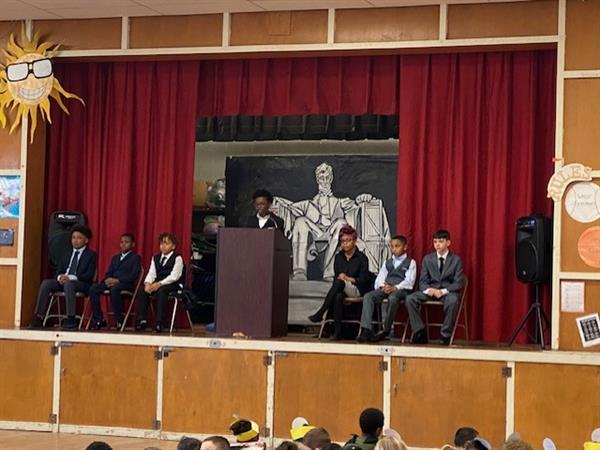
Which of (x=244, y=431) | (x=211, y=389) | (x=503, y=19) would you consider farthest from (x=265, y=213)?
(x=244, y=431)

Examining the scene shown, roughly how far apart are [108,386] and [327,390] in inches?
76.3

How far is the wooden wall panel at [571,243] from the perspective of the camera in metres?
9.04

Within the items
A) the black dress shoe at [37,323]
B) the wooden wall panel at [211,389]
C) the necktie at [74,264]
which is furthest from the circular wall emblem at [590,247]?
the black dress shoe at [37,323]

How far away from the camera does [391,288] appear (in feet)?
32.1

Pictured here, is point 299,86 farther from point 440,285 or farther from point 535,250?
point 535,250

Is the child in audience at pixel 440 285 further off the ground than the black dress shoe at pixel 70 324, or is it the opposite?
the child in audience at pixel 440 285

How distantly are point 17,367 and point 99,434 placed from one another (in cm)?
96

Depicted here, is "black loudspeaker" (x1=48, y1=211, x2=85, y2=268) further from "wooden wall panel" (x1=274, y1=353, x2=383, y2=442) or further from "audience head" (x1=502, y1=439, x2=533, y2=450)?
"audience head" (x1=502, y1=439, x2=533, y2=450)

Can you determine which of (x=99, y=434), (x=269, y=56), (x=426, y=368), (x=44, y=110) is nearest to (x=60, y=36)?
(x=44, y=110)

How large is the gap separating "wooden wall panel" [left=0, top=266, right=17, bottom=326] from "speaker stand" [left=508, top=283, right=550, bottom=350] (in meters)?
4.62

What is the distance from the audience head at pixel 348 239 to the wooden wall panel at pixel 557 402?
7.57 ft

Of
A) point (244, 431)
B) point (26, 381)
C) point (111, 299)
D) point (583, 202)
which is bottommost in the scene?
point (26, 381)

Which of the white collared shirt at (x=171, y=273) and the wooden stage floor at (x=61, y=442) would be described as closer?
the wooden stage floor at (x=61, y=442)

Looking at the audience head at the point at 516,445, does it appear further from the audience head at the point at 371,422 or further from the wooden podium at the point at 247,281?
the wooden podium at the point at 247,281
